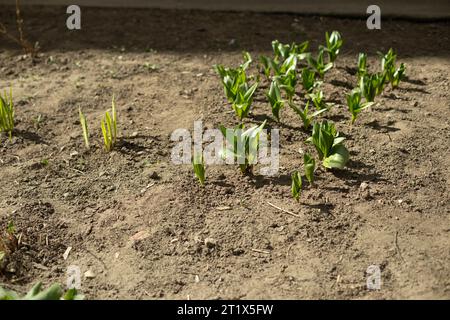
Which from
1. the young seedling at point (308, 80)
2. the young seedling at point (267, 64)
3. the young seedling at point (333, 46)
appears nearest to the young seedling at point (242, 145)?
the young seedling at point (308, 80)

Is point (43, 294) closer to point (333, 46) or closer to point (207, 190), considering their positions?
point (207, 190)

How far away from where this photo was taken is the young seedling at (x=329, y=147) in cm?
329

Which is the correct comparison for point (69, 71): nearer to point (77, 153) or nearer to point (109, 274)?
point (77, 153)

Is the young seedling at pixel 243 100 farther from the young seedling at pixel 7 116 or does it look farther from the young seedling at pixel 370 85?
the young seedling at pixel 7 116

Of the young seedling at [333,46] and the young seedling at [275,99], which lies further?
the young seedling at [333,46]

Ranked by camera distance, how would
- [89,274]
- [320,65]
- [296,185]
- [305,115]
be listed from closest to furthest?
[89,274]
[296,185]
[305,115]
[320,65]

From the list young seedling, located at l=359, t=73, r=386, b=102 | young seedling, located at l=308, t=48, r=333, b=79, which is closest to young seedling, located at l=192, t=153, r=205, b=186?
young seedling, located at l=359, t=73, r=386, b=102

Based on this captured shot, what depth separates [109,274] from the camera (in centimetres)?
282

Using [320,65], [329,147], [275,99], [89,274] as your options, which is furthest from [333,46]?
[89,274]

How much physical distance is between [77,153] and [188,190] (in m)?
0.79

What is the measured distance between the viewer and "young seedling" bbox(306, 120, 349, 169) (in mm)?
3293

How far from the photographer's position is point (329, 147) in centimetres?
335

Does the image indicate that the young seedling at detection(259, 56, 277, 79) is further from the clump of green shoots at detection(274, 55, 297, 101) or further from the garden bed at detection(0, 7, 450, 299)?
the garden bed at detection(0, 7, 450, 299)

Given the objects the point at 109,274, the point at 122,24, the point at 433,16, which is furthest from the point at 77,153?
the point at 433,16
